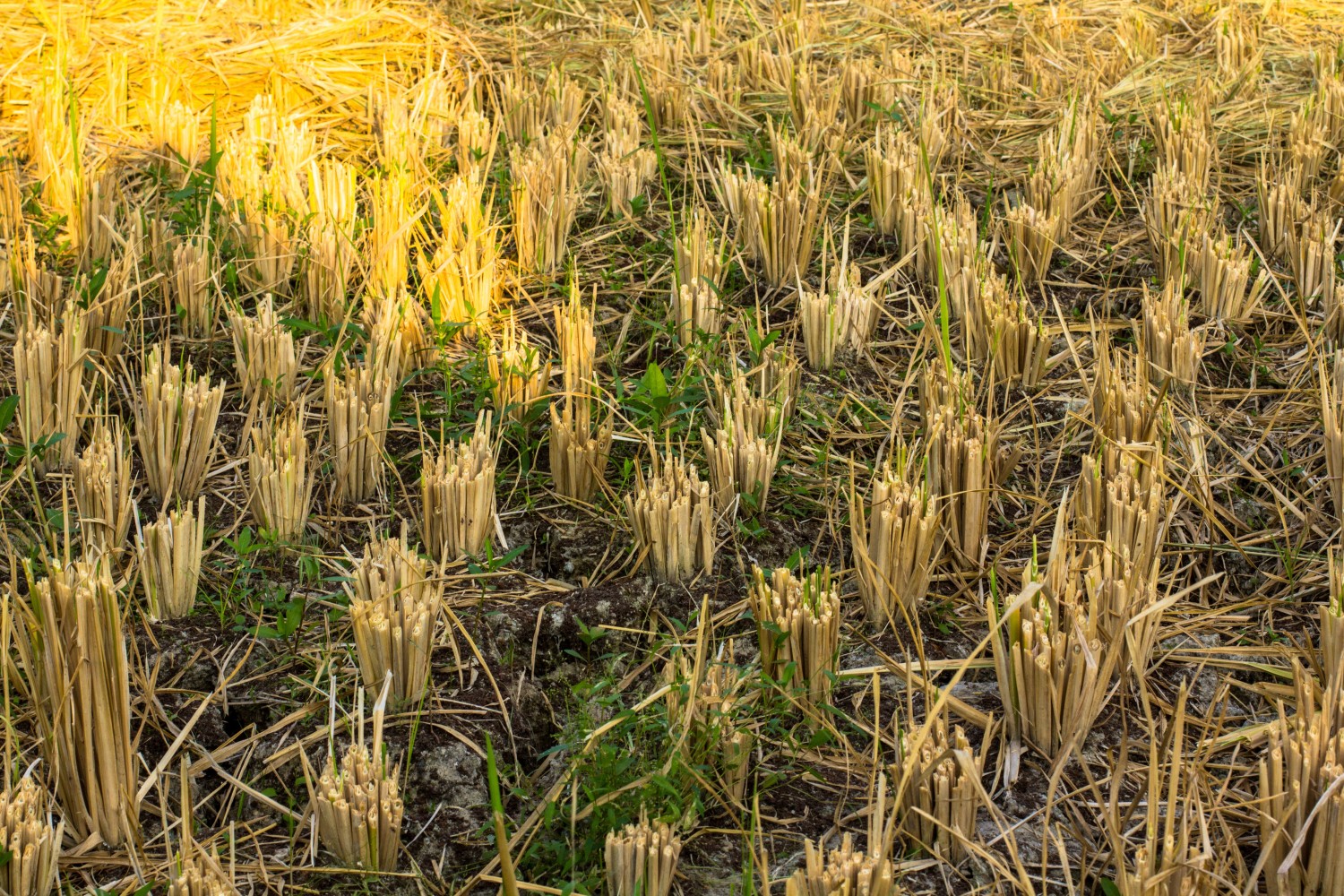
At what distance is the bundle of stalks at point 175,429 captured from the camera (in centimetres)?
256

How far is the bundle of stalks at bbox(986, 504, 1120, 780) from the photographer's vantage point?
2031 millimetres

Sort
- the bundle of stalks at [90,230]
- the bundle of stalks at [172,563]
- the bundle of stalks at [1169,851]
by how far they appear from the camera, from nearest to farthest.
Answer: the bundle of stalks at [1169,851] < the bundle of stalks at [172,563] < the bundle of stalks at [90,230]

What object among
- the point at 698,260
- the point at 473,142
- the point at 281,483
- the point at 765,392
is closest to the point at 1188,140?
the point at 698,260

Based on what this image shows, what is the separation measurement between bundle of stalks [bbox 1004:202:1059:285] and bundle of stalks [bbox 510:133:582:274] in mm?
1161

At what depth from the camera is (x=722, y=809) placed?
2031 mm

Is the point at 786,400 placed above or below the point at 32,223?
below

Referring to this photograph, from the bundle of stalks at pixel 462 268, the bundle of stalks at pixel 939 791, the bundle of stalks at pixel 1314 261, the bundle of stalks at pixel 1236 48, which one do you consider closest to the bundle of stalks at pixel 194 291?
the bundle of stalks at pixel 462 268

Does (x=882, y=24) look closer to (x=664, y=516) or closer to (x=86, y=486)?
(x=664, y=516)

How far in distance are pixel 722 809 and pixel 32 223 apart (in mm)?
2473

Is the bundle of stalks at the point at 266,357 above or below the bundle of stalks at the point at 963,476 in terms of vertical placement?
above

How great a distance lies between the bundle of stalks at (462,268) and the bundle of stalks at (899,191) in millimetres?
1051

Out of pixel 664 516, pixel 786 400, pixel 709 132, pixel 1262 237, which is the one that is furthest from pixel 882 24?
pixel 664 516

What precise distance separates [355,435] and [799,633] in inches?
41.7

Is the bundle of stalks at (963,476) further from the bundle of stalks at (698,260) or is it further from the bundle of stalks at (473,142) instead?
the bundle of stalks at (473,142)
